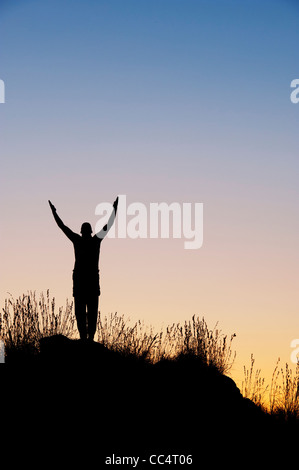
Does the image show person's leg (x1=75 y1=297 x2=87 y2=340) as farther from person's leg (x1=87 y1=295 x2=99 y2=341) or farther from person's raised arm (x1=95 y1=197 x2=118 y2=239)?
person's raised arm (x1=95 y1=197 x2=118 y2=239)

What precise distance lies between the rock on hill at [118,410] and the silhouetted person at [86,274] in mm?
649

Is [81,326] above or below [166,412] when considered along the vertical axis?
above

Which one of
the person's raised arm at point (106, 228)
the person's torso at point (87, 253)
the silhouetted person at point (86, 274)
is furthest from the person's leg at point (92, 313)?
the person's raised arm at point (106, 228)

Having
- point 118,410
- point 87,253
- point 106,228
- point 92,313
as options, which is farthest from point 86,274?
point 118,410

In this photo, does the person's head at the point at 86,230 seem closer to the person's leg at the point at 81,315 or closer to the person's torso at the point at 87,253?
the person's torso at the point at 87,253

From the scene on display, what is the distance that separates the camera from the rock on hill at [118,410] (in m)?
10.2

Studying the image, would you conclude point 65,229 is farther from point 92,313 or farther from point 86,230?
point 92,313

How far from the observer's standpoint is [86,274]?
12484 mm

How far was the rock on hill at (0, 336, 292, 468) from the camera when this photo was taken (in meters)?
10.2

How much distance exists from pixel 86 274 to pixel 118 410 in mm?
2664
